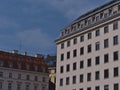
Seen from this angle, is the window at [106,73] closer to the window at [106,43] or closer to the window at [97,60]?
the window at [97,60]

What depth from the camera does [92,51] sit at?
Answer: 3248 inches

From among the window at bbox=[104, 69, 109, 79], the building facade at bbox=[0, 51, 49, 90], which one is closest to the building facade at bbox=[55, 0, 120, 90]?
the window at bbox=[104, 69, 109, 79]

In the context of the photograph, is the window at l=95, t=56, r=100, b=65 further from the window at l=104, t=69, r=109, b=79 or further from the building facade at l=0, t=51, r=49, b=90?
the building facade at l=0, t=51, r=49, b=90

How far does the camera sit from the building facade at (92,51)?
251ft

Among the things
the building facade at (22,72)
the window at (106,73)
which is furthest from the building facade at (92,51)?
the building facade at (22,72)

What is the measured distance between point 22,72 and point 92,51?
43.5 meters

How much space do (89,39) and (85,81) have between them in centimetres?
966

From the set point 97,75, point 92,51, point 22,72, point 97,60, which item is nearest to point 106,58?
point 97,60

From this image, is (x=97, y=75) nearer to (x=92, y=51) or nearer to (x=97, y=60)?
(x=97, y=60)

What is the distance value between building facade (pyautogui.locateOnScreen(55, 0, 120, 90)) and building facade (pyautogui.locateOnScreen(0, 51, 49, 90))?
28417 mm

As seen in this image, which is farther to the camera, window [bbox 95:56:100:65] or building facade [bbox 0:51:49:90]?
building facade [bbox 0:51:49:90]

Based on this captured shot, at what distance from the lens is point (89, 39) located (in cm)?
8431

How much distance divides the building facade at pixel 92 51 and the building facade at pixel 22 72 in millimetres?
28417

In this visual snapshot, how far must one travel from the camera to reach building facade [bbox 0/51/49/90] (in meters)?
116
